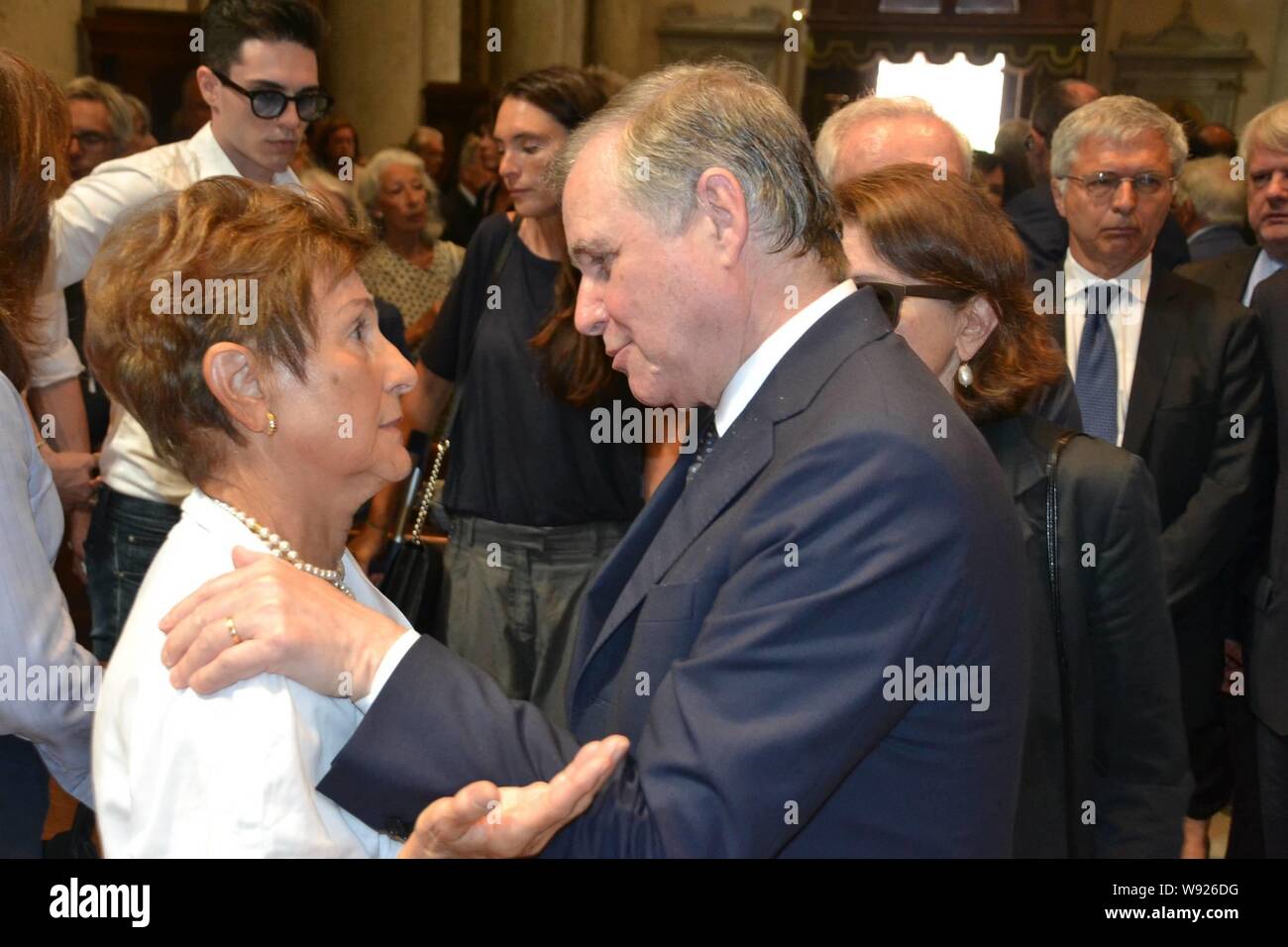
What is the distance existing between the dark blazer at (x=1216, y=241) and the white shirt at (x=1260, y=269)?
1.55 m

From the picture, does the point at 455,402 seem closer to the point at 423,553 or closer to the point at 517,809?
the point at 423,553

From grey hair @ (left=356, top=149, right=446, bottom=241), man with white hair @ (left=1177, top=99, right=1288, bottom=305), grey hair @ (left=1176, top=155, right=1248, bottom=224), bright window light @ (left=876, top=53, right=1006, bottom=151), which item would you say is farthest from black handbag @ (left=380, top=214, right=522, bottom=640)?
bright window light @ (left=876, top=53, right=1006, bottom=151)

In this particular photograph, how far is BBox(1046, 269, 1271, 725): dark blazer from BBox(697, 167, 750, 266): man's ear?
2272 mm

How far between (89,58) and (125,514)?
4.93 metres

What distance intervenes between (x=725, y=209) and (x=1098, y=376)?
7.92 ft

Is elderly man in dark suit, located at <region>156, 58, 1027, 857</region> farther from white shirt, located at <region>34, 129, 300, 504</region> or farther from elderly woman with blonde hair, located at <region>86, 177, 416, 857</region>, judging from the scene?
white shirt, located at <region>34, 129, 300, 504</region>

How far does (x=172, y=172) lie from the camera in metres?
3.26

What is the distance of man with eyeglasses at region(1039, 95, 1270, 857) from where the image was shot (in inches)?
143

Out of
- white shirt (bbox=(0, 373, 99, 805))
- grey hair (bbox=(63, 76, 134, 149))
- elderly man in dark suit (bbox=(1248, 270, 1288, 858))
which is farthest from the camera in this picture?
grey hair (bbox=(63, 76, 134, 149))

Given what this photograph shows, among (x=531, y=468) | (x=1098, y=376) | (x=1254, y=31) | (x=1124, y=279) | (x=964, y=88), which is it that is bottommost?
(x=531, y=468)

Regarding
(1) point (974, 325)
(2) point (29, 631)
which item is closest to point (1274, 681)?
(1) point (974, 325)

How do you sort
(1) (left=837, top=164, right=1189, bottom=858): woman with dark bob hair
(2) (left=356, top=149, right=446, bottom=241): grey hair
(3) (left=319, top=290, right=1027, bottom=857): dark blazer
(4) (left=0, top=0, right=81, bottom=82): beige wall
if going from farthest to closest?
(4) (left=0, top=0, right=81, bottom=82): beige wall → (2) (left=356, top=149, right=446, bottom=241): grey hair → (1) (left=837, top=164, right=1189, bottom=858): woman with dark bob hair → (3) (left=319, top=290, right=1027, bottom=857): dark blazer

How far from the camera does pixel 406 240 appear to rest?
6195 millimetres

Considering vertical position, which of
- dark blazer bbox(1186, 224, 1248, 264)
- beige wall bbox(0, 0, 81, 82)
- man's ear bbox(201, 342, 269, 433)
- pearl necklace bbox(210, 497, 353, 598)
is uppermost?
beige wall bbox(0, 0, 81, 82)
